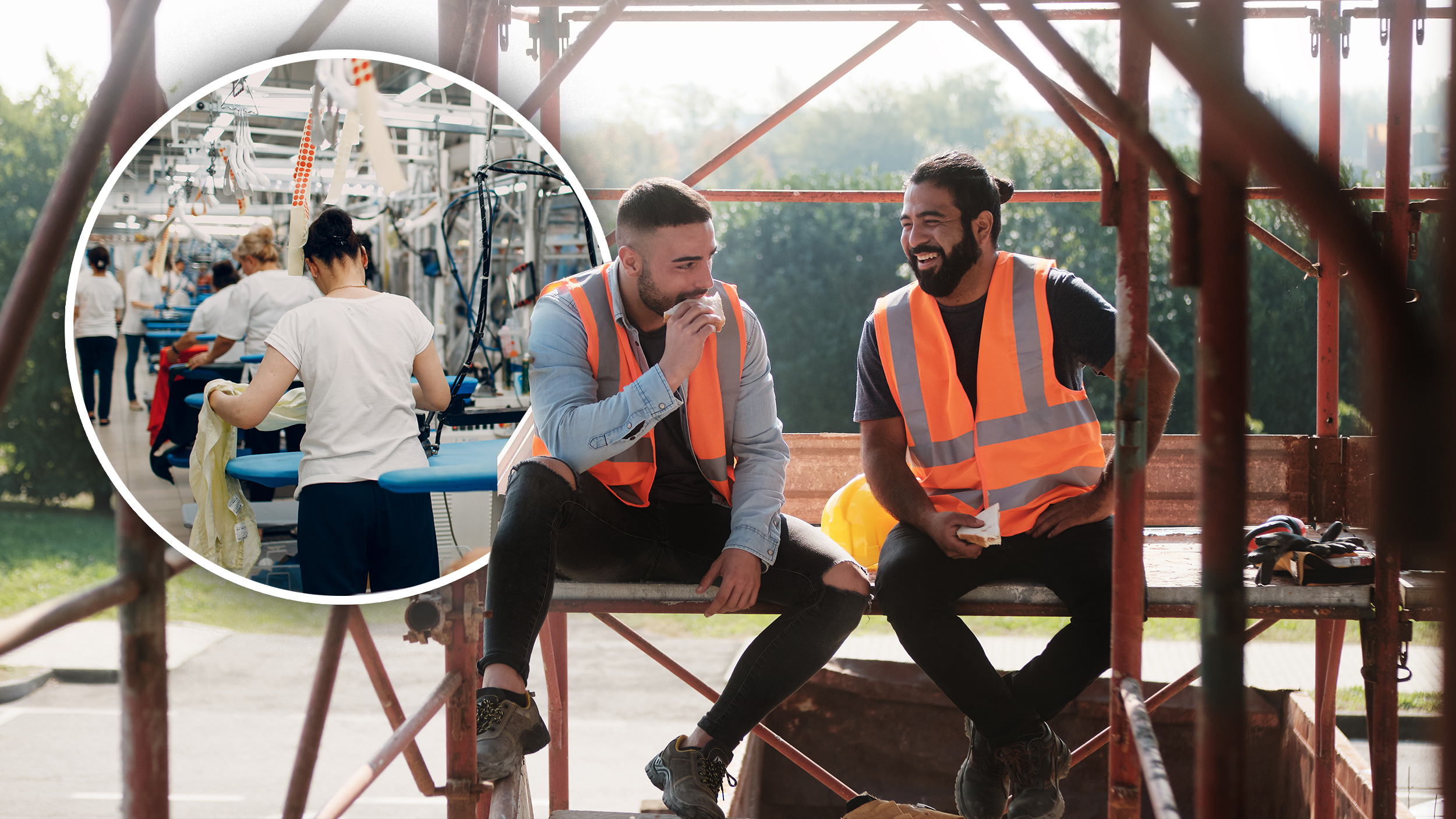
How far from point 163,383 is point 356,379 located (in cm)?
28

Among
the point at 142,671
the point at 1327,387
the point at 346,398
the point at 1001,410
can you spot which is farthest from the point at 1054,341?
the point at 142,671

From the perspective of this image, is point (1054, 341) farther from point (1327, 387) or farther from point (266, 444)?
point (266, 444)

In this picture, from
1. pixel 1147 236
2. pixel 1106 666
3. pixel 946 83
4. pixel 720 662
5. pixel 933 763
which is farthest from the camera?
pixel 946 83

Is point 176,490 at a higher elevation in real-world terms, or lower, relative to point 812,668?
higher

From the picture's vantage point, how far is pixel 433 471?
6.22 ft

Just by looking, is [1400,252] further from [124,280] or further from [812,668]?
[124,280]

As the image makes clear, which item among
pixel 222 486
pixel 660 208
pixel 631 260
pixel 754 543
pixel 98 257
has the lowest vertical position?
pixel 754 543

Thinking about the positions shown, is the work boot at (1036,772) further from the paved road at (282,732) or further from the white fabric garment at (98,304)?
the paved road at (282,732)

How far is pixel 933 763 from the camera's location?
5738mm

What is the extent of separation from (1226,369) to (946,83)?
59246mm

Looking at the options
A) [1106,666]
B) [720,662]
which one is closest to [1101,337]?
[1106,666]

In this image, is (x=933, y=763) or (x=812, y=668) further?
(x=933, y=763)

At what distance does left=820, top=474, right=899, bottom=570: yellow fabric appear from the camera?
3.32m

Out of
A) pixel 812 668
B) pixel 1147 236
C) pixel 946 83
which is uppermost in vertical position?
pixel 946 83
